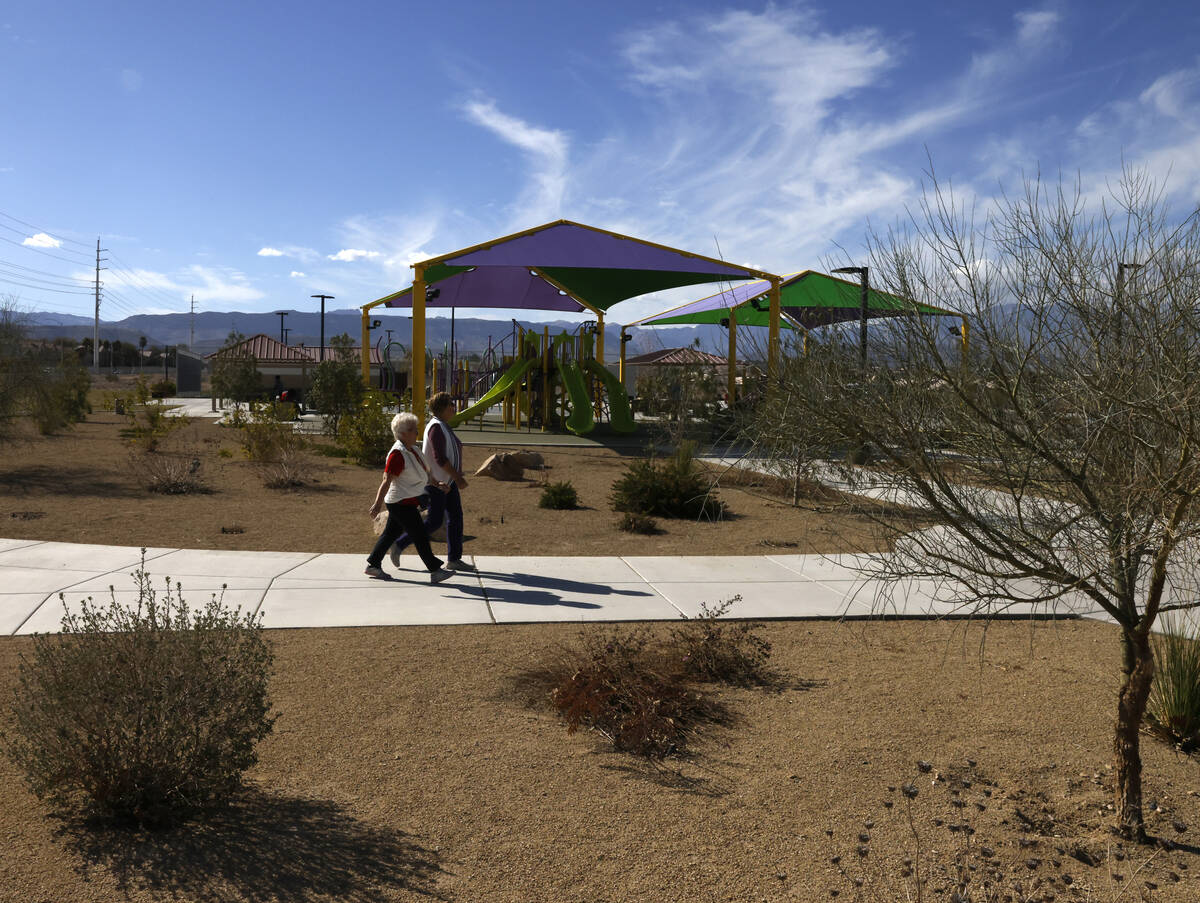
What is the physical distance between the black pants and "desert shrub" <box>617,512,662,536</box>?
380 cm

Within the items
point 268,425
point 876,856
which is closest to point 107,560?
point 876,856

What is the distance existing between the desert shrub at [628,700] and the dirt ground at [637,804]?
0.14 meters

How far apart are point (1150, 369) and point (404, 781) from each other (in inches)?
141

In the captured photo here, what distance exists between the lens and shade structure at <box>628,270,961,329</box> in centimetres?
483

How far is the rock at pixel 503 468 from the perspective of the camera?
57.4 ft

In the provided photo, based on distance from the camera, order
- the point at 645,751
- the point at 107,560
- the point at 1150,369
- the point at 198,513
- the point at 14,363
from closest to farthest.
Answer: the point at 1150,369 < the point at 645,751 < the point at 107,560 < the point at 198,513 < the point at 14,363

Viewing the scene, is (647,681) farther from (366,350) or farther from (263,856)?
(366,350)

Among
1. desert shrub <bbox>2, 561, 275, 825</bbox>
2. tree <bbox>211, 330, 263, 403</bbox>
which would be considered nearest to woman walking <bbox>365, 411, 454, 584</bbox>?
desert shrub <bbox>2, 561, 275, 825</bbox>

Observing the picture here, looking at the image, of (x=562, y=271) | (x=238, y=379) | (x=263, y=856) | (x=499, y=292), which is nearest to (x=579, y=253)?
(x=562, y=271)

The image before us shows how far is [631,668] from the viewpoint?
5969 mm

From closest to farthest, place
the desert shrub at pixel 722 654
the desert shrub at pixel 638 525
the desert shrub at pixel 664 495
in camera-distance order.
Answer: the desert shrub at pixel 722 654 < the desert shrub at pixel 638 525 < the desert shrub at pixel 664 495

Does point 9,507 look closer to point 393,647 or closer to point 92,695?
point 393,647

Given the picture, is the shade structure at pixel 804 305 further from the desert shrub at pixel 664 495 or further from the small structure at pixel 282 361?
the small structure at pixel 282 361

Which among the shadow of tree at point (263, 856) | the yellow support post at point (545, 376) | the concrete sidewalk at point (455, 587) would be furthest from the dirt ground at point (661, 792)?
the yellow support post at point (545, 376)
